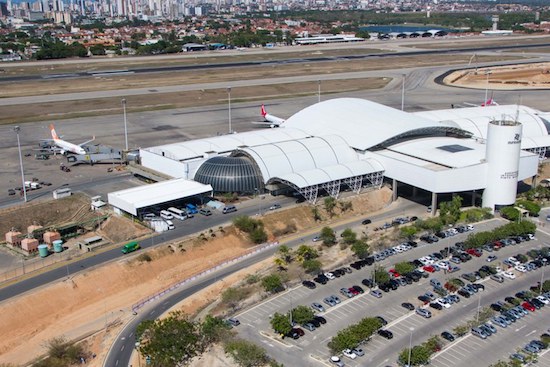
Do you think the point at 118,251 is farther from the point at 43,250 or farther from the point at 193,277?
the point at 193,277

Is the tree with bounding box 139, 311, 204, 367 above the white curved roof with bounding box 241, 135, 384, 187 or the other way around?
the other way around

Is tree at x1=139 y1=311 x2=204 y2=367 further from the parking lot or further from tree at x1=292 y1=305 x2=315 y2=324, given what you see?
tree at x1=292 y1=305 x2=315 y2=324

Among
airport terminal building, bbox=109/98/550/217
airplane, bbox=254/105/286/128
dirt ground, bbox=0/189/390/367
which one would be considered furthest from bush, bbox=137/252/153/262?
airplane, bbox=254/105/286/128

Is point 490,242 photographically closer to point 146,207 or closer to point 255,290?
point 255,290

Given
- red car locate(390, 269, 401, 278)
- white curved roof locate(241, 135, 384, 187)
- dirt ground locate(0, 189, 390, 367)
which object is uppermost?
white curved roof locate(241, 135, 384, 187)

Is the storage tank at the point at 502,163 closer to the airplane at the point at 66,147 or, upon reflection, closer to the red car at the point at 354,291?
the red car at the point at 354,291

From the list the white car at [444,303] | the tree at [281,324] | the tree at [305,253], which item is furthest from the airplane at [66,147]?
the white car at [444,303]

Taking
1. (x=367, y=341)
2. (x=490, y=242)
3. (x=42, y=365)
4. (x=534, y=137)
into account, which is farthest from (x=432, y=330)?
(x=534, y=137)
